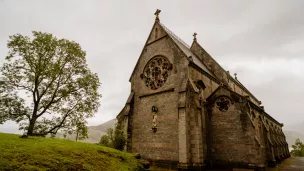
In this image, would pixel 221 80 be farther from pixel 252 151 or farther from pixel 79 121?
pixel 79 121

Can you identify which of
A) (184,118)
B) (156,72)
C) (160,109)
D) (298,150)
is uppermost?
(156,72)

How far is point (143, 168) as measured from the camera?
317 inches

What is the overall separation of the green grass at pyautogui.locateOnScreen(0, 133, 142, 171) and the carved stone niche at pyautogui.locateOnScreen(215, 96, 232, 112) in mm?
12617

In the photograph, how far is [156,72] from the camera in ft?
66.6

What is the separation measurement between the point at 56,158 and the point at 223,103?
1600cm

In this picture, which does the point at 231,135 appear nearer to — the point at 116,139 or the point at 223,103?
the point at 223,103

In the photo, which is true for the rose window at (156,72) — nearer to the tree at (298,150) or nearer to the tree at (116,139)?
the tree at (116,139)

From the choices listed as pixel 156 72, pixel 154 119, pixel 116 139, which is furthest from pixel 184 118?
pixel 156 72

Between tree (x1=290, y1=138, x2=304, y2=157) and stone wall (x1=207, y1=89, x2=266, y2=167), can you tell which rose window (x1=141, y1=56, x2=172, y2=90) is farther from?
tree (x1=290, y1=138, x2=304, y2=157)

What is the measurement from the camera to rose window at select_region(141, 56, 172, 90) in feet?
63.0

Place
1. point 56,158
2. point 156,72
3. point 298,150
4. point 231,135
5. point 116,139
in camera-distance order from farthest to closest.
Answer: point 298,150, point 156,72, point 116,139, point 231,135, point 56,158

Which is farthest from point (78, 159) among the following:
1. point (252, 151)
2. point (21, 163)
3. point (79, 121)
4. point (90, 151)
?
point (252, 151)

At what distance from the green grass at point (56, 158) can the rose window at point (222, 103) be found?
12.6 m

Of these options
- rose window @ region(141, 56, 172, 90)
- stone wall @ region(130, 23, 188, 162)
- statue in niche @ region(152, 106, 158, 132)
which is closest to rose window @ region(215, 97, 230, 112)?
stone wall @ region(130, 23, 188, 162)
